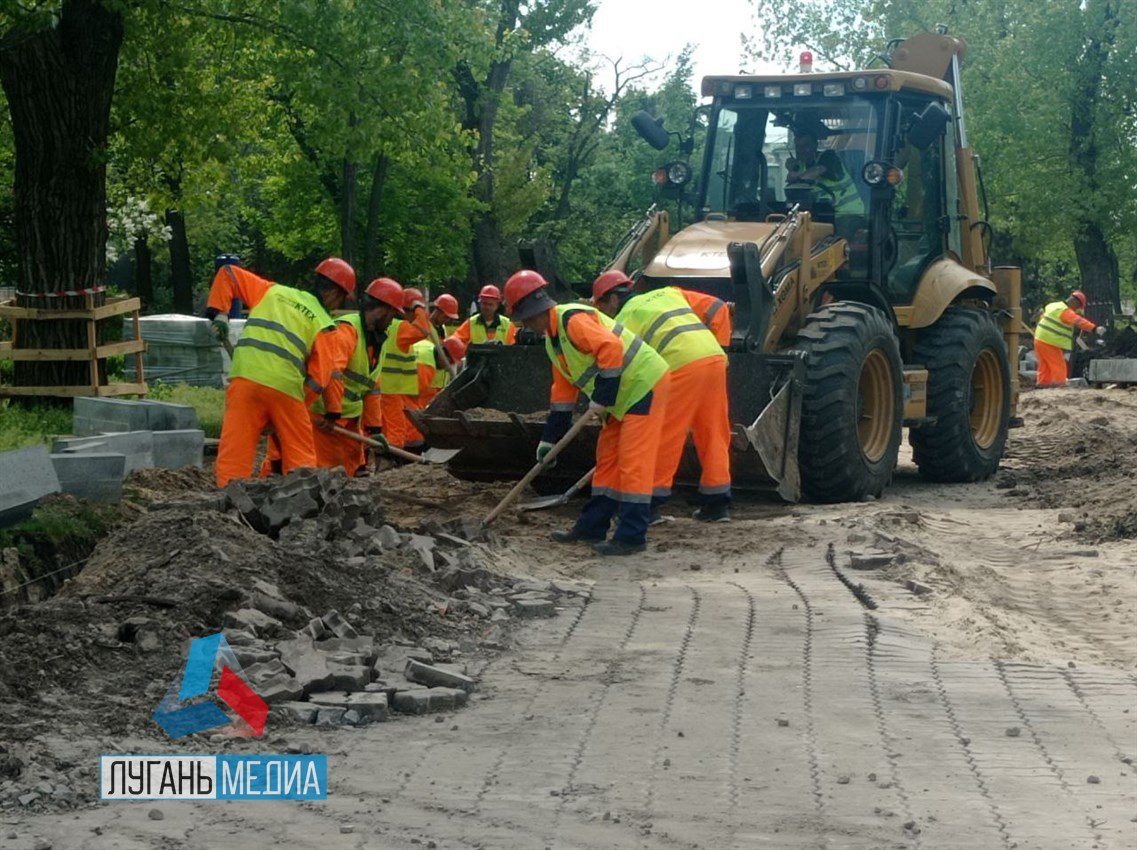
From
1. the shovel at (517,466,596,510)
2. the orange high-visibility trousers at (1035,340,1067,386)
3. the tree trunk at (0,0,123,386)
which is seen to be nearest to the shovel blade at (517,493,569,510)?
the shovel at (517,466,596,510)

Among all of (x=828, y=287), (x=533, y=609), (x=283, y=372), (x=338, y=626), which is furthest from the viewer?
(x=828, y=287)

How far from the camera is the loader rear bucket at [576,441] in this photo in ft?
38.9

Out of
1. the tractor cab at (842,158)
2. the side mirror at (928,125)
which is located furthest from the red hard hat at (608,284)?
the side mirror at (928,125)

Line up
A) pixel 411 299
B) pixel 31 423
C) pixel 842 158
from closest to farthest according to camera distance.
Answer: pixel 842 158, pixel 411 299, pixel 31 423

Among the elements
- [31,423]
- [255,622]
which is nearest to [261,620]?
[255,622]

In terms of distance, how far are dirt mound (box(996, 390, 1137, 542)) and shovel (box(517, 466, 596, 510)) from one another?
3.34 meters

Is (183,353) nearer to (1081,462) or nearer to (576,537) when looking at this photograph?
(1081,462)

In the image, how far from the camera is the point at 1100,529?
11.6m

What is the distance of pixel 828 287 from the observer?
13.8 metres

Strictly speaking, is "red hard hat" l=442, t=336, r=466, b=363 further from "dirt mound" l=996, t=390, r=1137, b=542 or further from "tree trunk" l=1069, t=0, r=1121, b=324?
"tree trunk" l=1069, t=0, r=1121, b=324

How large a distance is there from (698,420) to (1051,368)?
60.0 ft

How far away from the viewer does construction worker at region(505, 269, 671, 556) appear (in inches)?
403

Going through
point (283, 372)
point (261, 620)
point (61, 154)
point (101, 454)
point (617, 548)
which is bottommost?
point (617, 548)

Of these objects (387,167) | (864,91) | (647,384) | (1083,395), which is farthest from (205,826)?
(387,167)
